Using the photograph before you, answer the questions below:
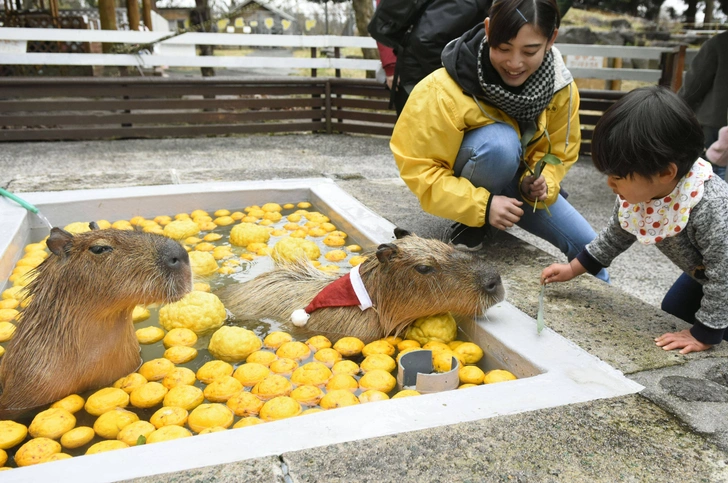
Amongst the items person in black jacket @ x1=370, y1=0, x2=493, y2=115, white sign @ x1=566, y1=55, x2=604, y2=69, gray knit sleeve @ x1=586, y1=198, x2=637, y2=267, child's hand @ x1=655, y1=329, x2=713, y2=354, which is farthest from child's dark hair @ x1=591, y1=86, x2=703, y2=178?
white sign @ x1=566, y1=55, x2=604, y2=69

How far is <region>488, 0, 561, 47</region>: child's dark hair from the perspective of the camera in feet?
9.16

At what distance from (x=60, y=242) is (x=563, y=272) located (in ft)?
7.28

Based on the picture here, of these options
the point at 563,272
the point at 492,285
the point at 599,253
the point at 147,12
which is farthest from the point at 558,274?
the point at 147,12

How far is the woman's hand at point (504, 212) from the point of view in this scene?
10.5 ft

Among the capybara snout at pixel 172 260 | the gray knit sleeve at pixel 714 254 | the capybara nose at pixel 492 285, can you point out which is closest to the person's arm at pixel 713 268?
the gray knit sleeve at pixel 714 254

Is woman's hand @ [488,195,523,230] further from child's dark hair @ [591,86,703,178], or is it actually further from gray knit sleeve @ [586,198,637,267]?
child's dark hair @ [591,86,703,178]

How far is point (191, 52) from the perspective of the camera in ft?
33.1

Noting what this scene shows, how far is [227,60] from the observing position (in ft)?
31.4

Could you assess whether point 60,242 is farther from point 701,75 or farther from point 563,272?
point 701,75

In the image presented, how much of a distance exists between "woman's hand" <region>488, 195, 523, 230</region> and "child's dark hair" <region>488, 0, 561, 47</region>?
828mm

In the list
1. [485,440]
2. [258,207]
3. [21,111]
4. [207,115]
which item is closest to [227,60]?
[207,115]

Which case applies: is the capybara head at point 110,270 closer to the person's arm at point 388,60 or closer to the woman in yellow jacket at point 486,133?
the woman in yellow jacket at point 486,133

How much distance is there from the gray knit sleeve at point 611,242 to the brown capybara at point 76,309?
1917 mm

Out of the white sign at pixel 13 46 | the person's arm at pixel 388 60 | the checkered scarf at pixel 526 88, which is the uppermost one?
the white sign at pixel 13 46
